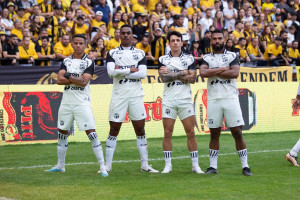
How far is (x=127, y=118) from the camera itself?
17359 mm

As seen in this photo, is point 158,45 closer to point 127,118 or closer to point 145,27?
point 145,27

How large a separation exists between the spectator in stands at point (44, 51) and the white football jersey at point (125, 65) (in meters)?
8.66

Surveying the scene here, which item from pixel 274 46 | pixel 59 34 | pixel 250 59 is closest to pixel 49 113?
pixel 59 34

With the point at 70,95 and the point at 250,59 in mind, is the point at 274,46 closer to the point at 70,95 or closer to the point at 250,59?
the point at 250,59

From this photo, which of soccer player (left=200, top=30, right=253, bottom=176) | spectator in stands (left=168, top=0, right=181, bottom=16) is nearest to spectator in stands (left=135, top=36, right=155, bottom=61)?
spectator in stands (left=168, top=0, right=181, bottom=16)

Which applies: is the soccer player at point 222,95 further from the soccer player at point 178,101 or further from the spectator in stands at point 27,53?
the spectator in stands at point 27,53

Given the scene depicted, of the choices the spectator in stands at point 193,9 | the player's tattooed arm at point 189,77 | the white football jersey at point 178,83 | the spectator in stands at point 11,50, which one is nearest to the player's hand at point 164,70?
the white football jersey at point 178,83

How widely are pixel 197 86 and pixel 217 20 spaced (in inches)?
261

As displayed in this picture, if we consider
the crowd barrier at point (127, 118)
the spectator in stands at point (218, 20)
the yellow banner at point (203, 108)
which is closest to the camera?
the crowd barrier at point (127, 118)

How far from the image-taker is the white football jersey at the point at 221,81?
10102mm

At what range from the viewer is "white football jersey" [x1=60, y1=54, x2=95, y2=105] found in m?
10.2

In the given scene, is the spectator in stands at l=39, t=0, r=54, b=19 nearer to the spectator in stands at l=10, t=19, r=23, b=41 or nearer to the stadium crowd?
the stadium crowd

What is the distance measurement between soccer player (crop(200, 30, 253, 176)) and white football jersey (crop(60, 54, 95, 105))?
218 centimetres

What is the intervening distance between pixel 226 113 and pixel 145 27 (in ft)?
39.4
